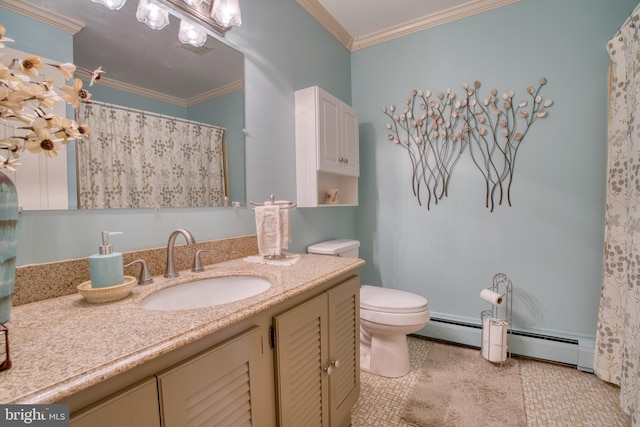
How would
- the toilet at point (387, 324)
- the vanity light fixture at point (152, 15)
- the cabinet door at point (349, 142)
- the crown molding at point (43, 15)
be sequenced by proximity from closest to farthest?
the crown molding at point (43, 15)
the vanity light fixture at point (152, 15)
the toilet at point (387, 324)
the cabinet door at point (349, 142)

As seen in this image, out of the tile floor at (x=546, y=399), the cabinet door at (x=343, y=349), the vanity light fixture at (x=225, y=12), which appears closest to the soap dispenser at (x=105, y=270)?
the cabinet door at (x=343, y=349)

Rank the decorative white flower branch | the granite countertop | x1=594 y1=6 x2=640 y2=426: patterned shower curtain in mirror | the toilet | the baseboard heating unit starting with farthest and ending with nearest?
the baseboard heating unit
the toilet
x1=594 y1=6 x2=640 y2=426: patterned shower curtain in mirror
the decorative white flower branch
the granite countertop

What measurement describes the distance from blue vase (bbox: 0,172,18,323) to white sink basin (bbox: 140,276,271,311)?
35 cm

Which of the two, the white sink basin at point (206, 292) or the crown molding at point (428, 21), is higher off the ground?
the crown molding at point (428, 21)

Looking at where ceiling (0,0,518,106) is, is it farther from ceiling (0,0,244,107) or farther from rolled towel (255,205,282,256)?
rolled towel (255,205,282,256)

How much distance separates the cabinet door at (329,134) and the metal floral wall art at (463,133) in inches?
24.1

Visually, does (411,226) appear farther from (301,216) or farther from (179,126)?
(179,126)

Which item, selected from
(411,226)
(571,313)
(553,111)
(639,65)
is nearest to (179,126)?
(411,226)

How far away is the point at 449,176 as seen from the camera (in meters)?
2.21

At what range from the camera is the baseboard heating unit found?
1810mm

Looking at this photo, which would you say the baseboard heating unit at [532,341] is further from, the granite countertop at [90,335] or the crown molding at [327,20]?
the crown molding at [327,20]

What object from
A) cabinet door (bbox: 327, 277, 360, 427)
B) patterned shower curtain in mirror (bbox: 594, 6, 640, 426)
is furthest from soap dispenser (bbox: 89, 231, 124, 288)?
patterned shower curtain in mirror (bbox: 594, 6, 640, 426)

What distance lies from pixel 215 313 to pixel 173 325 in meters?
0.10

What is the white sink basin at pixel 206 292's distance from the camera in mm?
998
